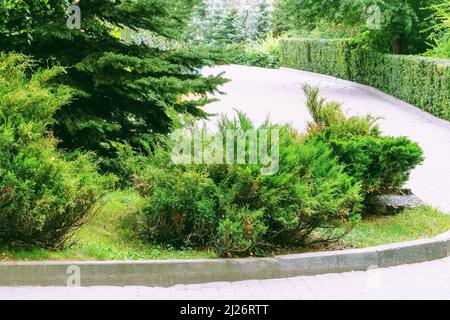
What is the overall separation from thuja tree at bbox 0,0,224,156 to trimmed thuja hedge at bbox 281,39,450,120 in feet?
35.6

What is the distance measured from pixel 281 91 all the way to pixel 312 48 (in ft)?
33.2

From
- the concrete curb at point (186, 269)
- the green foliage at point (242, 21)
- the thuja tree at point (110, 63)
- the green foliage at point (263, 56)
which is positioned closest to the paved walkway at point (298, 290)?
the concrete curb at point (186, 269)

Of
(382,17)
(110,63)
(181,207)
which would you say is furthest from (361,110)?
A: (181,207)

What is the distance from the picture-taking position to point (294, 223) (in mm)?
7398

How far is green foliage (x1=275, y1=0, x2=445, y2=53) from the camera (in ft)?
84.3

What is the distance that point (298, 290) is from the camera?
22.0ft

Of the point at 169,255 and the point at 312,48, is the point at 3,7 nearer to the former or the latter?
the point at 169,255

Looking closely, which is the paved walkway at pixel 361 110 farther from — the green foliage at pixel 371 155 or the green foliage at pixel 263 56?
the green foliage at pixel 263 56

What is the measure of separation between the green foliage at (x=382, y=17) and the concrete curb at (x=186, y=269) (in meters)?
18.9

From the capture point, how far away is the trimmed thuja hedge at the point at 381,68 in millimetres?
20609

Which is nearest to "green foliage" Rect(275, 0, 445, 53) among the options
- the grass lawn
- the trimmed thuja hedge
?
the trimmed thuja hedge

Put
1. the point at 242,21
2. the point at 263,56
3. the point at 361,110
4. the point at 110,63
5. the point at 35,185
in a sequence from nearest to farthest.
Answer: the point at 35,185, the point at 110,63, the point at 361,110, the point at 263,56, the point at 242,21

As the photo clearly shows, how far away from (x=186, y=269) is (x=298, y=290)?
0.96 meters

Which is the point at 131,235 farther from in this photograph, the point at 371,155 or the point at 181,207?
the point at 371,155
